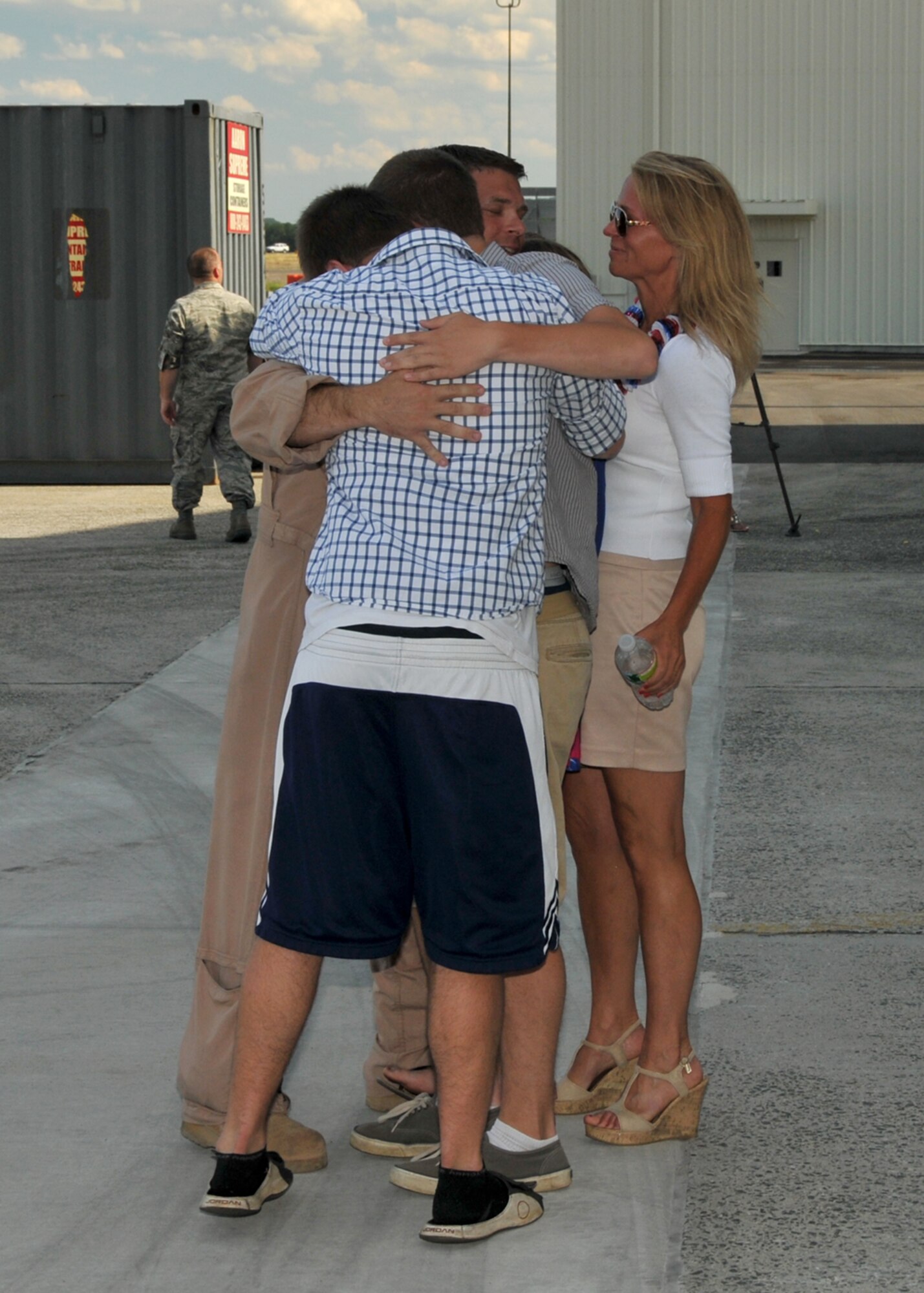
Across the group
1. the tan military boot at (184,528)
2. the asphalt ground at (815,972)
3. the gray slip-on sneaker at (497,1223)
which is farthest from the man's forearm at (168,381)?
the gray slip-on sneaker at (497,1223)

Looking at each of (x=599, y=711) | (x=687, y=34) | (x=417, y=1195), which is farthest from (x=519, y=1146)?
(x=687, y=34)

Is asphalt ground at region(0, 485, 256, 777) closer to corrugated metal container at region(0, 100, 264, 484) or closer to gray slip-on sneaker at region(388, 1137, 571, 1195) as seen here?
corrugated metal container at region(0, 100, 264, 484)

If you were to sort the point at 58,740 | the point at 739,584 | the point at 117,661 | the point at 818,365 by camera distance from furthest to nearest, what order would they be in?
1. the point at 818,365
2. the point at 739,584
3. the point at 117,661
4. the point at 58,740

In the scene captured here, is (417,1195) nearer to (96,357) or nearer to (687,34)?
(96,357)

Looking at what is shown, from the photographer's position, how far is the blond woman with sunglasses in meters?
3.05

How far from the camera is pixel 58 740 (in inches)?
254

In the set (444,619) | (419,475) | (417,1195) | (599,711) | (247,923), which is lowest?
(417,1195)

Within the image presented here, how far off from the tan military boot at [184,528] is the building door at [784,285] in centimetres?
2590

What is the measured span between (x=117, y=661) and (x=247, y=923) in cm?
506

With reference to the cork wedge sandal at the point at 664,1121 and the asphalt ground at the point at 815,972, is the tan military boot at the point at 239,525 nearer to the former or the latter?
the asphalt ground at the point at 815,972

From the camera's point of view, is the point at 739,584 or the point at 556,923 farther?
the point at 739,584

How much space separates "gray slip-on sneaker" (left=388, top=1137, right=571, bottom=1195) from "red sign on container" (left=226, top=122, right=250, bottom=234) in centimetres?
1294

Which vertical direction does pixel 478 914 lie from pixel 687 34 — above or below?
below

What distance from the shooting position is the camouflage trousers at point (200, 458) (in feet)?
38.1
